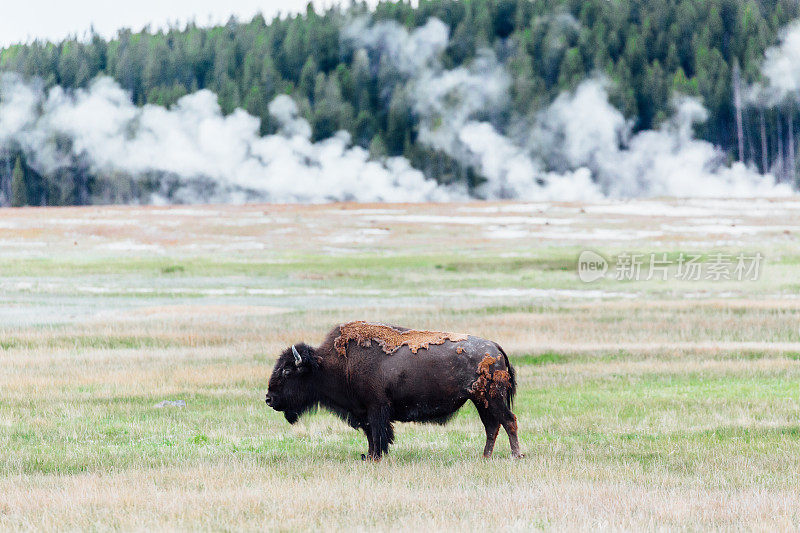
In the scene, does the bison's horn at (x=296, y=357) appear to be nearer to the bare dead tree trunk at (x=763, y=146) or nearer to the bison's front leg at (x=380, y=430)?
the bison's front leg at (x=380, y=430)

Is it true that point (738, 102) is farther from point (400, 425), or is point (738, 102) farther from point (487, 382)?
point (487, 382)

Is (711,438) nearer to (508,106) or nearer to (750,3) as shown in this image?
(508,106)

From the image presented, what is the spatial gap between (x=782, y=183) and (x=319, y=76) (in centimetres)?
5174

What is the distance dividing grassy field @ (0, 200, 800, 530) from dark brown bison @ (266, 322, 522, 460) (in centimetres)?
58

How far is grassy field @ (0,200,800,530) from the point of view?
28.8 ft

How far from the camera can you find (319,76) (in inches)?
4365

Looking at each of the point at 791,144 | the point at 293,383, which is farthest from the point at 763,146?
the point at 293,383

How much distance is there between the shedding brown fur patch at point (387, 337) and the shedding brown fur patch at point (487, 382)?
458 mm

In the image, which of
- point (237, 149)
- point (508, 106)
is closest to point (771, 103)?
point (508, 106)

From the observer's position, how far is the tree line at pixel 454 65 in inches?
4154

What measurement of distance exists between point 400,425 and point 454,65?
102m

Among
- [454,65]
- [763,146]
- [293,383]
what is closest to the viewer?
[293,383]

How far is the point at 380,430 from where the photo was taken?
11445mm

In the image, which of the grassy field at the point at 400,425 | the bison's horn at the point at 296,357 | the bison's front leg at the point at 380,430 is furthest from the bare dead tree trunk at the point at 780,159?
the bison's horn at the point at 296,357
